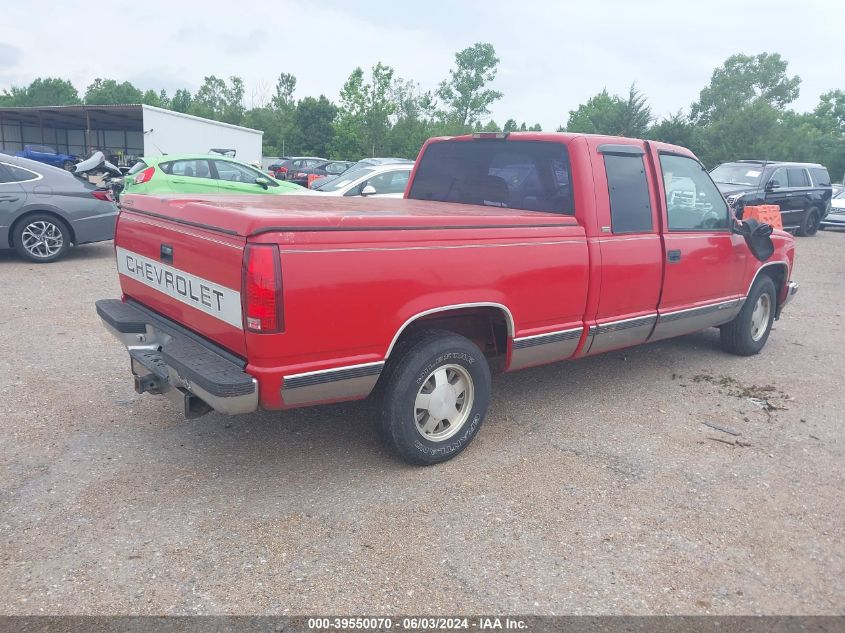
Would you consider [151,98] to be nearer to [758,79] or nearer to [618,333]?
[758,79]

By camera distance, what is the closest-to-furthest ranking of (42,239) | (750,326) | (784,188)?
1. (750,326)
2. (42,239)
3. (784,188)

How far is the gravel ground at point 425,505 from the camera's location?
2689 millimetres

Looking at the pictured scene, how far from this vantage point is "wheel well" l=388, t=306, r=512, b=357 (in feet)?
11.9

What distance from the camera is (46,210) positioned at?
8844mm

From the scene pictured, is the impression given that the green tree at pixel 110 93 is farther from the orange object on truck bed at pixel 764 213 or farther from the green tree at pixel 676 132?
the orange object on truck bed at pixel 764 213

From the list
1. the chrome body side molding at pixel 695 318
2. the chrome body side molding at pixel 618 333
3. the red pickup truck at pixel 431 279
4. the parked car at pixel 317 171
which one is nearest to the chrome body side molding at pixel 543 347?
the red pickup truck at pixel 431 279

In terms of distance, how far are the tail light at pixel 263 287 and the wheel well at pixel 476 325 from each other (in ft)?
2.46

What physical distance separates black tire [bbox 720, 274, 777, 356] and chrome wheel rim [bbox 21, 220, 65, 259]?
8.61 m

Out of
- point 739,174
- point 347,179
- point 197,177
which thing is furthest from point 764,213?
point 197,177

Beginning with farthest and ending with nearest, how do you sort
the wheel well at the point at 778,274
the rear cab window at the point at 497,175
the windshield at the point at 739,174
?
the windshield at the point at 739,174, the wheel well at the point at 778,274, the rear cab window at the point at 497,175

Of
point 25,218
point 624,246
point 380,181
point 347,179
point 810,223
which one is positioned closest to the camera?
point 624,246

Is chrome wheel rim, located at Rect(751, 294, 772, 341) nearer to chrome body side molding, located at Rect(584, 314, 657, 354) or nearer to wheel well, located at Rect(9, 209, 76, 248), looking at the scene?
chrome body side molding, located at Rect(584, 314, 657, 354)

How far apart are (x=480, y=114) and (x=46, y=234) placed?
81428 millimetres

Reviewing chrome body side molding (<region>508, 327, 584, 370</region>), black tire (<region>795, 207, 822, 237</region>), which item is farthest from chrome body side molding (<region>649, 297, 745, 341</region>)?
black tire (<region>795, 207, 822, 237</region>)
